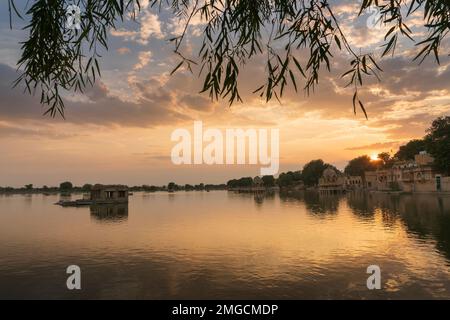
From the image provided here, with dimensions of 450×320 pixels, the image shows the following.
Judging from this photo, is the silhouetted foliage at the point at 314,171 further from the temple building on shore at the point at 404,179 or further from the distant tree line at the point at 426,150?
the temple building on shore at the point at 404,179

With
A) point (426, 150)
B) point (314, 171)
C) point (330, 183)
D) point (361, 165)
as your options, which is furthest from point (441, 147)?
point (314, 171)

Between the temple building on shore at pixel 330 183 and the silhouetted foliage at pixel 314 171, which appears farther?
the silhouetted foliage at pixel 314 171

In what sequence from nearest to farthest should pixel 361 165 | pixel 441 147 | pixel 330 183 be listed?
pixel 441 147
pixel 330 183
pixel 361 165

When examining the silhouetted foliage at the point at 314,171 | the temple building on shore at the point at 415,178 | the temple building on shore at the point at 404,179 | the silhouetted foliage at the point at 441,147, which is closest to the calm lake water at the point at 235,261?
the silhouetted foliage at the point at 441,147

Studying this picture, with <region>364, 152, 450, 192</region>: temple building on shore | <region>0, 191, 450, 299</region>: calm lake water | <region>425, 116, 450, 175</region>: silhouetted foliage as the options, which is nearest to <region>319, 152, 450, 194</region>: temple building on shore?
<region>364, 152, 450, 192</region>: temple building on shore

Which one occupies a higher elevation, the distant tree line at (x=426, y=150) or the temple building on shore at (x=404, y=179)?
the distant tree line at (x=426, y=150)

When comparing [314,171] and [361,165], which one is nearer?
[361,165]

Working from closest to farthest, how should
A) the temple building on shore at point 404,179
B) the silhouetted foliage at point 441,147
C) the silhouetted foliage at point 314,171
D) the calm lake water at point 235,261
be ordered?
the calm lake water at point 235,261 → the silhouetted foliage at point 441,147 → the temple building on shore at point 404,179 → the silhouetted foliage at point 314,171

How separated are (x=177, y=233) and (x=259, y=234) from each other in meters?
8.84

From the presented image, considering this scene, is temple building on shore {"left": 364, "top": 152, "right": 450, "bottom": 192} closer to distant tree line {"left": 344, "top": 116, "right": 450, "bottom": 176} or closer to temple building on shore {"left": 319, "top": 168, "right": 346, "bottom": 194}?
distant tree line {"left": 344, "top": 116, "right": 450, "bottom": 176}

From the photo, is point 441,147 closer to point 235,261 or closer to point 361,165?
point 235,261

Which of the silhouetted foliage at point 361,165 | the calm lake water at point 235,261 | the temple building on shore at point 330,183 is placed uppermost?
the silhouetted foliage at point 361,165

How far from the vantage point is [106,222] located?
49500 mm

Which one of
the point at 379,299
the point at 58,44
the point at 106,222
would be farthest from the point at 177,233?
the point at 58,44
